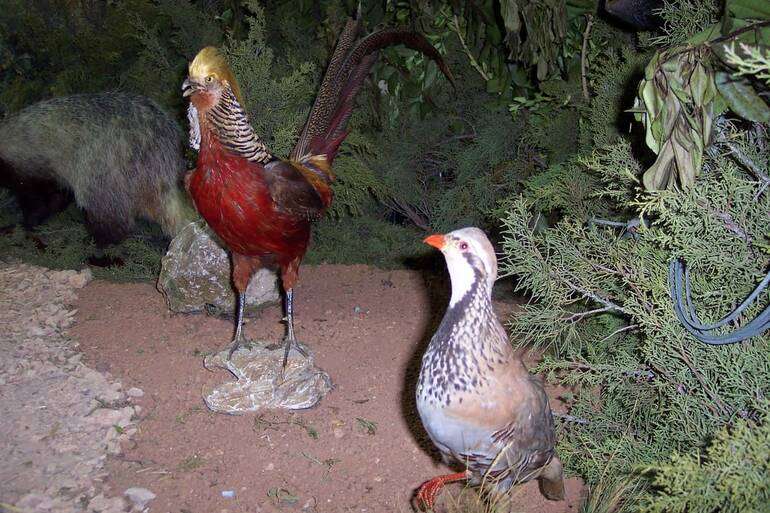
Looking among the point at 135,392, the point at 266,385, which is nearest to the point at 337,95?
the point at 266,385

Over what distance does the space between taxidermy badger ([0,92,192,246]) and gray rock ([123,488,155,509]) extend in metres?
3.00

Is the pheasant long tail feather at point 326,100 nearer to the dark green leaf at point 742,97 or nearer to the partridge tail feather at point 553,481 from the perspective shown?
the partridge tail feather at point 553,481

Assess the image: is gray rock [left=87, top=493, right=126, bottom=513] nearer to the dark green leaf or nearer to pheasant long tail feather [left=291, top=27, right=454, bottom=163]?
pheasant long tail feather [left=291, top=27, right=454, bottom=163]

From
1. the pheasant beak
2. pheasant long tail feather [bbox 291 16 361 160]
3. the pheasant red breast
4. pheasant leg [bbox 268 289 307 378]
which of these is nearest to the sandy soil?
pheasant leg [bbox 268 289 307 378]

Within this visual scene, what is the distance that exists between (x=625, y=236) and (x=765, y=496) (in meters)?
1.49

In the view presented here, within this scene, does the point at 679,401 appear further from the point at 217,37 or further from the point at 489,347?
the point at 217,37

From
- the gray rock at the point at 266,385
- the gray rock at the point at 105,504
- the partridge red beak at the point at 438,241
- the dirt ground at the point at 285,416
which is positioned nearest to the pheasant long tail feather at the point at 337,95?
the dirt ground at the point at 285,416

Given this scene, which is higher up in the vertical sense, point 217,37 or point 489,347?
point 217,37

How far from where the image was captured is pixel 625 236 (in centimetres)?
310

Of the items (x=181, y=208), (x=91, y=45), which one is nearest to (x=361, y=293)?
(x=181, y=208)

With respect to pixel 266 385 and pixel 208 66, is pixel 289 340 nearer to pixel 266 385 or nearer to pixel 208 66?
pixel 266 385

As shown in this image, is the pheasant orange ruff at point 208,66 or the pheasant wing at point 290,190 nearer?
the pheasant orange ruff at point 208,66

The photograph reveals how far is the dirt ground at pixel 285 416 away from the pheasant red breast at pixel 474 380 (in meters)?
0.55

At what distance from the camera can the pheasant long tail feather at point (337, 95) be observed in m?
4.09
